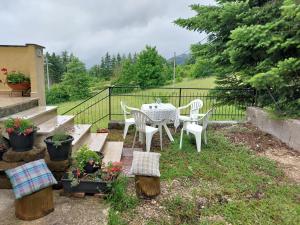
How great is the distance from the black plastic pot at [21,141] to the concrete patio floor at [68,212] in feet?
1.66

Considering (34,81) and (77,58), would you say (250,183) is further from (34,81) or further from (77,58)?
(77,58)

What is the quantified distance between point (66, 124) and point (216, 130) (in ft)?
11.8

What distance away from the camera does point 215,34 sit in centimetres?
731

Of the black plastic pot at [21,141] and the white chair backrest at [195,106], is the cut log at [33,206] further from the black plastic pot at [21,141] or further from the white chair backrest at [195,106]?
the white chair backrest at [195,106]

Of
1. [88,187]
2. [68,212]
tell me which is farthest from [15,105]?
[68,212]

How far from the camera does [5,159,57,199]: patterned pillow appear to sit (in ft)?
7.26

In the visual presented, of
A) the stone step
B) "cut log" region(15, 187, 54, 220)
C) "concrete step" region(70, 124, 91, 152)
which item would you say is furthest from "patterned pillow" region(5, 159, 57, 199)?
"concrete step" region(70, 124, 91, 152)

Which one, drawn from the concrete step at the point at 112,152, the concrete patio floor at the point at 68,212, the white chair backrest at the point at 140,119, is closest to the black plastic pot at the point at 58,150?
the concrete patio floor at the point at 68,212

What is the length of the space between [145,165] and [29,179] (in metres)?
1.18

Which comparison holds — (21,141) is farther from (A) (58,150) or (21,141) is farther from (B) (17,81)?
(B) (17,81)

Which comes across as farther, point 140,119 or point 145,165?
point 140,119

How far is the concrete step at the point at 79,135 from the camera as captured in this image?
368 centimetres

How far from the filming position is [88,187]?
8.76ft

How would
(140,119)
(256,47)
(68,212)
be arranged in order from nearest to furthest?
(68,212) < (140,119) < (256,47)
